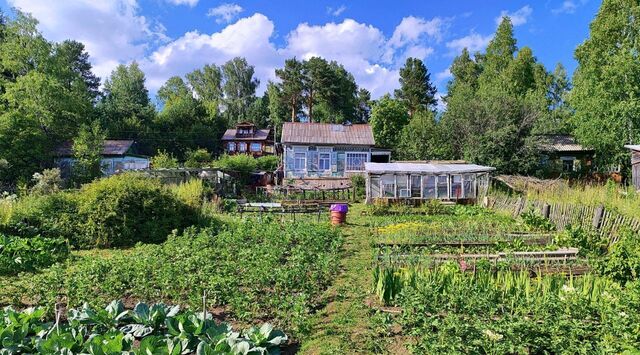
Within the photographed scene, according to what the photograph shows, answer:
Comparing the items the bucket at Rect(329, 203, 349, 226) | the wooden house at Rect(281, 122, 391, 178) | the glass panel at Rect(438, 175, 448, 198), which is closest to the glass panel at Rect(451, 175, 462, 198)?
the glass panel at Rect(438, 175, 448, 198)

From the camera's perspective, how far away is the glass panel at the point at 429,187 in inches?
815

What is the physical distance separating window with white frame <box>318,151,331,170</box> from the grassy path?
22.1 m

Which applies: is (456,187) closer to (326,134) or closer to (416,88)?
(326,134)

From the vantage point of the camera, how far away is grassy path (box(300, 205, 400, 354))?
423cm

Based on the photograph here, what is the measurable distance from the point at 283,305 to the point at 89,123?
A: 119 ft

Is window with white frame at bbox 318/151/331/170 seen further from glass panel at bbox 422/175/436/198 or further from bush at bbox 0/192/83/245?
bush at bbox 0/192/83/245

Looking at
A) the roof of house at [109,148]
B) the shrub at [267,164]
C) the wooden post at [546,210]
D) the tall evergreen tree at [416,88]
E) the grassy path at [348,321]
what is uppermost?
the tall evergreen tree at [416,88]

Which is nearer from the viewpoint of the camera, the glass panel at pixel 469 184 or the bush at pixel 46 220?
the bush at pixel 46 220

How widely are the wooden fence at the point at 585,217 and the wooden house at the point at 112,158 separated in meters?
27.7

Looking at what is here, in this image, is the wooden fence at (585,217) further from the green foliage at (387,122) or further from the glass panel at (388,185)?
the green foliage at (387,122)

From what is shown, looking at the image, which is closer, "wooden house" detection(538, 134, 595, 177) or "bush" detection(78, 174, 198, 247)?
"bush" detection(78, 174, 198, 247)

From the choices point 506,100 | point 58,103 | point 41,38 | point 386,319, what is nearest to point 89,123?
point 58,103

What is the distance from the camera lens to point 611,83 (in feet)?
70.7

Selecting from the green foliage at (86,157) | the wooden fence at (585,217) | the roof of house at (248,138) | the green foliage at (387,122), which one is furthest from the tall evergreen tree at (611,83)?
the green foliage at (86,157)
